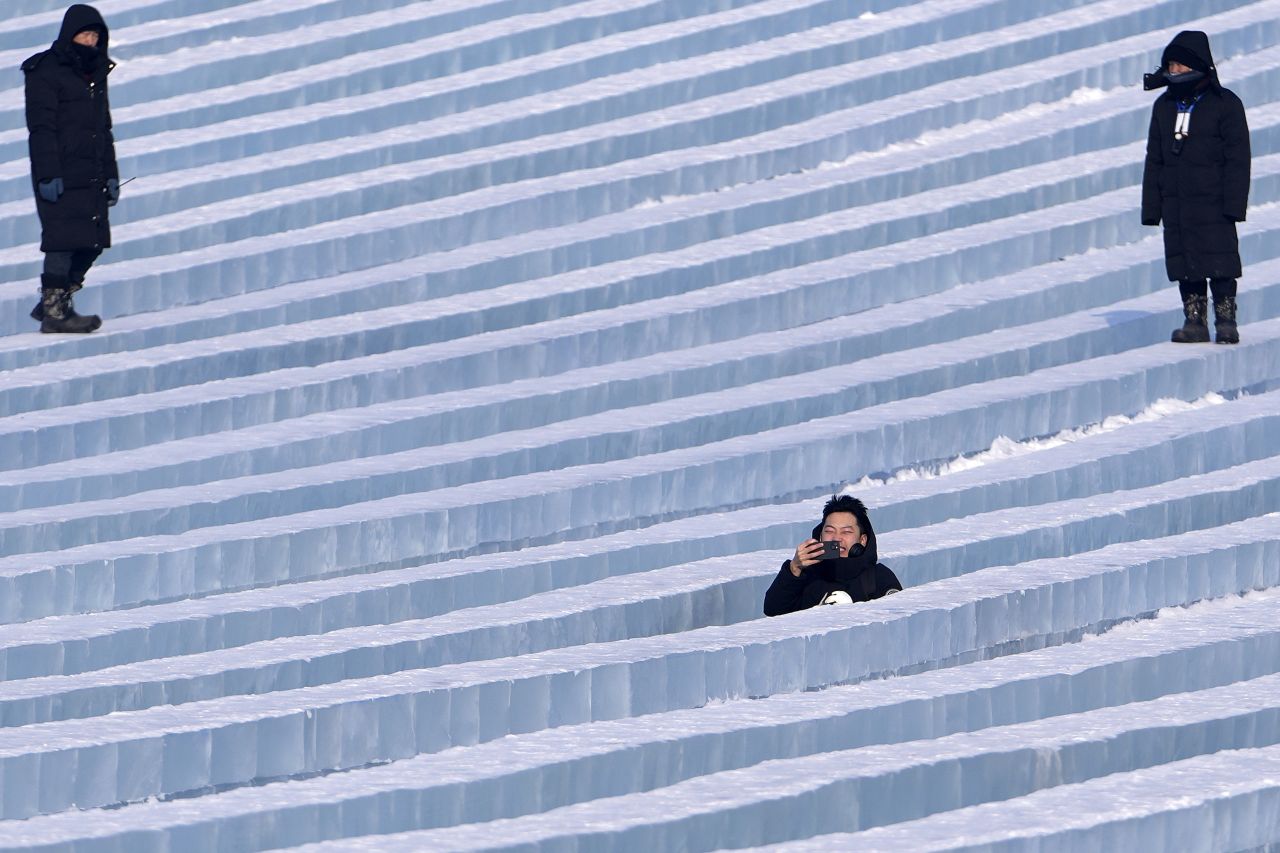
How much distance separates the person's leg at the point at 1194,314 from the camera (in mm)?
8930

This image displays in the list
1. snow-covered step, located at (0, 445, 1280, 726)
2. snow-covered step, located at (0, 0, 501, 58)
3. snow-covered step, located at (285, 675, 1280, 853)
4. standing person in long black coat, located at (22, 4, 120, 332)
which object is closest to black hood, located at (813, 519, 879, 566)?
snow-covered step, located at (0, 445, 1280, 726)

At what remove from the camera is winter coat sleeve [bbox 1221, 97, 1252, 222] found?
8.66 m

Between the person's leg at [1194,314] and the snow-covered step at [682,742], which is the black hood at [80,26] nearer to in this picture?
the person's leg at [1194,314]

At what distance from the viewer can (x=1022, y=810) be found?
5.06m

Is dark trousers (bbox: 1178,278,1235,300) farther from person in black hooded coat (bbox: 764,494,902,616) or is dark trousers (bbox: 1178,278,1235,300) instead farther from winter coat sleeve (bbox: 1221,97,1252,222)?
person in black hooded coat (bbox: 764,494,902,616)

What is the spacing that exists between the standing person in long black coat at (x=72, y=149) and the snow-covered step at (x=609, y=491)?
0.99m

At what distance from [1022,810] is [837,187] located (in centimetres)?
564

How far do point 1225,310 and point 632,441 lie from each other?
7.34 feet

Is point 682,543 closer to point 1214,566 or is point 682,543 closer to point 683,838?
point 1214,566

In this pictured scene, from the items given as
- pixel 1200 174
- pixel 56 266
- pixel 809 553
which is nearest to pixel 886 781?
pixel 809 553

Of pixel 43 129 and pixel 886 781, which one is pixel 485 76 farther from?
pixel 886 781

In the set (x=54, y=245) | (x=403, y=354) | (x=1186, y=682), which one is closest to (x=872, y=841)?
A: (x=1186, y=682)

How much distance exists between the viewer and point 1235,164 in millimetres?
8688

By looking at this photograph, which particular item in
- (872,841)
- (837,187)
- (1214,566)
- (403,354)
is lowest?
(872,841)
